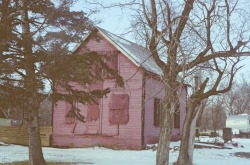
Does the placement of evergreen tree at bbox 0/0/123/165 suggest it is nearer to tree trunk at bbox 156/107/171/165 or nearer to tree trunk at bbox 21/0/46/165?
tree trunk at bbox 21/0/46/165

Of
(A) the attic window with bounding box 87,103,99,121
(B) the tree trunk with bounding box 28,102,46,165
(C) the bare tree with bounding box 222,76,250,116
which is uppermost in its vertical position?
(C) the bare tree with bounding box 222,76,250,116

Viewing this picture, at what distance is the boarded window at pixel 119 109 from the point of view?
2264 cm

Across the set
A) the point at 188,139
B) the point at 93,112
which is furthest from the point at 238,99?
the point at 188,139

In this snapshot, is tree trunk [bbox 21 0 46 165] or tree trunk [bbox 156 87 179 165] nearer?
tree trunk [bbox 156 87 179 165]

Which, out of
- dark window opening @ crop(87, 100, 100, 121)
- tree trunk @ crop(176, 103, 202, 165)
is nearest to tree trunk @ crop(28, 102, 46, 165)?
tree trunk @ crop(176, 103, 202, 165)

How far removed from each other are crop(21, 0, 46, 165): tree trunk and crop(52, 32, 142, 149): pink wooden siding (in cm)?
765

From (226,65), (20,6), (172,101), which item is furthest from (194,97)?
(20,6)

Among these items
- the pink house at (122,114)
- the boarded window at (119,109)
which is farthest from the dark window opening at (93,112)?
the boarded window at (119,109)

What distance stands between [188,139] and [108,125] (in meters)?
9.22

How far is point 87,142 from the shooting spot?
23.9 metres

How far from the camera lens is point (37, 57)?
12.7 metres

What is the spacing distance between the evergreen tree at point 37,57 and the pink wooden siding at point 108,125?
23.5 feet

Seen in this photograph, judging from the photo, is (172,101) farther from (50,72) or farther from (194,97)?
(50,72)

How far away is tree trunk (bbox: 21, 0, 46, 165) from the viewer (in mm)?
12164
